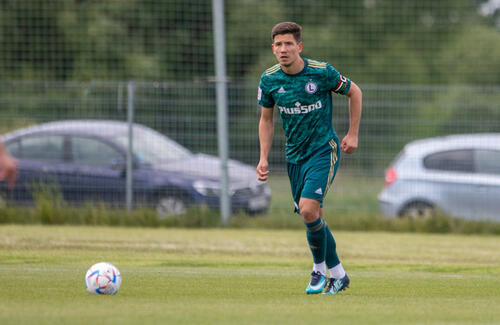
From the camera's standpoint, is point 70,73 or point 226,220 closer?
point 226,220

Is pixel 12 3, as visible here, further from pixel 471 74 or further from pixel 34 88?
pixel 471 74

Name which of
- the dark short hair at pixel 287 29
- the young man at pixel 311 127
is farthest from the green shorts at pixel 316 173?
the dark short hair at pixel 287 29

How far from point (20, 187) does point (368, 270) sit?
713 cm

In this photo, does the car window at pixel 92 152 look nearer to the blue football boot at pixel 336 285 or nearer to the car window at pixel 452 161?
the car window at pixel 452 161

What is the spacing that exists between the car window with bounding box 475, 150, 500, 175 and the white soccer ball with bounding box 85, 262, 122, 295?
28.2ft

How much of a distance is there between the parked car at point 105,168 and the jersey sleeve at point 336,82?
23.0ft

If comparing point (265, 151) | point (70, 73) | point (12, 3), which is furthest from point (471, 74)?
point (265, 151)

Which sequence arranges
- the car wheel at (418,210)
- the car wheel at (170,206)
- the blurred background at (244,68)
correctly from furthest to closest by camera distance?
the blurred background at (244,68), the car wheel at (170,206), the car wheel at (418,210)

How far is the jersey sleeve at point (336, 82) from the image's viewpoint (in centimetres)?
682

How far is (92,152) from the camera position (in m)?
13.5

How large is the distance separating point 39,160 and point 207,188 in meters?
2.87

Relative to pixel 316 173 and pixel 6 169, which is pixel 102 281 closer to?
pixel 6 169

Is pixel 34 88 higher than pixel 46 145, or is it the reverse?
pixel 34 88

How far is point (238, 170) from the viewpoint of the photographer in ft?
45.6
